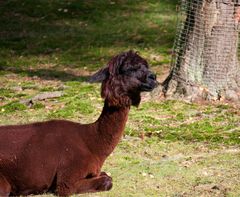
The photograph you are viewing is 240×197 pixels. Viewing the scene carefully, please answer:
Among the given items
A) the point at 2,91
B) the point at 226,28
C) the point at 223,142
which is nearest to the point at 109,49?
the point at 2,91

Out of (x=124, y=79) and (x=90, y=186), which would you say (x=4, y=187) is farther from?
(x=124, y=79)

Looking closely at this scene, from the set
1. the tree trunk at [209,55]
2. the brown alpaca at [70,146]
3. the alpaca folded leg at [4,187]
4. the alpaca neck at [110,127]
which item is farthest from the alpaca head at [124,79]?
the tree trunk at [209,55]

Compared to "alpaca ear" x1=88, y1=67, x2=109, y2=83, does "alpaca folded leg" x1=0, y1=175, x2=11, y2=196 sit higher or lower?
lower

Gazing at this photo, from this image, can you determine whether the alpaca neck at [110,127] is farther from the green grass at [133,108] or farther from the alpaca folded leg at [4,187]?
the alpaca folded leg at [4,187]

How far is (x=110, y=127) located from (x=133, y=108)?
3.73 meters

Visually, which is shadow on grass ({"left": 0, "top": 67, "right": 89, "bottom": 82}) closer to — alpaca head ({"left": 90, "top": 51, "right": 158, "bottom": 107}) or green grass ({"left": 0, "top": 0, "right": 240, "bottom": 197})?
green grass ({"left": 0, "top": 0, "right": 240, "bottom": 197})

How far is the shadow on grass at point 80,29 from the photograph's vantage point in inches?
653

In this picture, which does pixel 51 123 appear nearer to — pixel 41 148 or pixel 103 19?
pixel 41 148

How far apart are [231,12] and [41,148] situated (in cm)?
539

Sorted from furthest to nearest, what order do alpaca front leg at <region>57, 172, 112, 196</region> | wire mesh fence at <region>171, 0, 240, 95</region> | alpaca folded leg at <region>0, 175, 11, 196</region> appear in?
wire mesh fence at <region>171, 0, 240, 95</region> < alpaca front leg at <region>57, 172, 112, 196</region> < alpaca folded leg at <region>0, 175, 11, 196</region>

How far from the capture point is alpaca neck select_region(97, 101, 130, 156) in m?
6.63

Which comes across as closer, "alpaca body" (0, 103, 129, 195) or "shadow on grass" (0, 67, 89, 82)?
"alpaca body" (0, 103, 129, 195)

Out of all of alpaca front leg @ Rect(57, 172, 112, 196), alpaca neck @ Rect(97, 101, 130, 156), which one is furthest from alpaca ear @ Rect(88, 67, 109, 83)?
alpaca front leg @ Rect(57, 172, 112, 196)

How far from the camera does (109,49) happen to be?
16.8 metres
